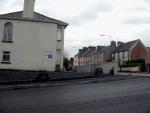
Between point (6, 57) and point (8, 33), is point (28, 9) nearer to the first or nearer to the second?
point (8, 33)

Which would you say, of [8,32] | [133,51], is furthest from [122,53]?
[8,32]

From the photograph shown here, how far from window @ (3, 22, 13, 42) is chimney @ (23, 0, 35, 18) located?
2.25 m

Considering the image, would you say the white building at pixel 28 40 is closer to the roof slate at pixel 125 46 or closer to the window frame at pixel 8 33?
the window frame at pixel 8 33

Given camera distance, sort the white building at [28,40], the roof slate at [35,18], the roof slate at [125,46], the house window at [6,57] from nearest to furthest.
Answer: the house window at [6,57], the white building at [28,40], the roof slate at [35,18], the roof slate at [125,46]

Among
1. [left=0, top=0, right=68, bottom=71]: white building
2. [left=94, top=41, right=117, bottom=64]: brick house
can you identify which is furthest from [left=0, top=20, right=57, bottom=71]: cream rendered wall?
[left=94, top=41, right=117, bottom=64]: brick house

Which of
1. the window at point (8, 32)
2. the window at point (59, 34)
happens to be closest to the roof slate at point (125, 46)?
the window at point (59, 34)

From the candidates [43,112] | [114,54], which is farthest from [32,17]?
[114,54]

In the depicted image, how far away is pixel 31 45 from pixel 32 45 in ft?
0.40

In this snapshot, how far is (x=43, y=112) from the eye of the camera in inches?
414

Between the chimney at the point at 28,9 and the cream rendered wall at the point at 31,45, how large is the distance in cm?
107

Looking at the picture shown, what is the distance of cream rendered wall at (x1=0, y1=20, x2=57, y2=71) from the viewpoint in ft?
126

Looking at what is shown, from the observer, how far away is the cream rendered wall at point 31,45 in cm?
3853

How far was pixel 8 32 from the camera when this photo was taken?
38.9m

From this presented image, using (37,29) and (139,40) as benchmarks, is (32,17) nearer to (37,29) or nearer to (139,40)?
(37,29)
